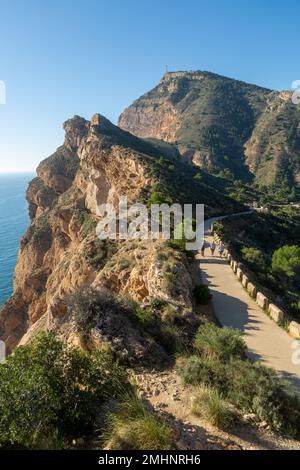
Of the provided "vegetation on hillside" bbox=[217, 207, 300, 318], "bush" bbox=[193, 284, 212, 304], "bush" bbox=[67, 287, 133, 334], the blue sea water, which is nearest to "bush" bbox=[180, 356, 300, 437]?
"bush" bbox=[67, 287, 133, 334]

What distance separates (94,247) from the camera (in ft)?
80.9

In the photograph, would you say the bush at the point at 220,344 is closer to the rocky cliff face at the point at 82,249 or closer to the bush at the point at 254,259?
the rocky cliff face at the point at 82,249

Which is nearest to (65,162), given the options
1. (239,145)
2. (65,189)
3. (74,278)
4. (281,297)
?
(65,189)

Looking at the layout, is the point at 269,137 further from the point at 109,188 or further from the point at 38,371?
the point at 38,371

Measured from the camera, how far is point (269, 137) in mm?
100562

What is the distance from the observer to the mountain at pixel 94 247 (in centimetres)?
1138

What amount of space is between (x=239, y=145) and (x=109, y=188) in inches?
3166

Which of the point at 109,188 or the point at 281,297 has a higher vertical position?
the point at 109,188

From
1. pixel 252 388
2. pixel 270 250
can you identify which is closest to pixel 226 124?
pixel 270 250

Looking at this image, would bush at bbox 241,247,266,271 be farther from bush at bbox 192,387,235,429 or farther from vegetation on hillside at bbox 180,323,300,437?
bush at bbox 192,387,235,429

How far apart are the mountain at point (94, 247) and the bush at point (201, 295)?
0.31 meters

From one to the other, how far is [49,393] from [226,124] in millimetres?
115472

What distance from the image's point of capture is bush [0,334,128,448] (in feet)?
14.6

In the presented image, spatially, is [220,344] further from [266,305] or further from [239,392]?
[266,305]
